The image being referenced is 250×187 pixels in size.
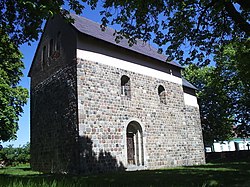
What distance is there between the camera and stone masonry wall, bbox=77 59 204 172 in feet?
43.5

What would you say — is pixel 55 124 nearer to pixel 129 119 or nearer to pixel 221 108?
pixel 129 119

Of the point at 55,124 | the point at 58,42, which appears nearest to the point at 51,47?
the point at 58,42

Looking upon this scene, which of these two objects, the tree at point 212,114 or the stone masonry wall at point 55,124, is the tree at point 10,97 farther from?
the tree at point 212,114

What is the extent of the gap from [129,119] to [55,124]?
174 inches

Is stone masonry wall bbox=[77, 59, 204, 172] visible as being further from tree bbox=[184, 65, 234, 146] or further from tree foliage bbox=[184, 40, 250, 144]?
tree bbox=[184, 65, 234, 146]

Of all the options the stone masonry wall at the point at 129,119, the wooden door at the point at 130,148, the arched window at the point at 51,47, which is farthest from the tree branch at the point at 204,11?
the arched window at the point at 51,47

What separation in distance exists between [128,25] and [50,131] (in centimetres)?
869

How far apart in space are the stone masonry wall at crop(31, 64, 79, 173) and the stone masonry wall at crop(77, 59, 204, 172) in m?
0.67

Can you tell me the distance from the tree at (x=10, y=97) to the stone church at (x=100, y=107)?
2.64m

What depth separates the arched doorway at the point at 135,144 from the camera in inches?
611

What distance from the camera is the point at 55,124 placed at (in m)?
14.9

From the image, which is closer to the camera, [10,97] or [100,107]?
[100,107]

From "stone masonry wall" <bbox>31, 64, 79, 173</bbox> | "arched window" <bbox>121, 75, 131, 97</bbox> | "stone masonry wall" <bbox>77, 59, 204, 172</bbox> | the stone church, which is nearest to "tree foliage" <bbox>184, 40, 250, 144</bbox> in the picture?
"stone masonry wall" <bbox>77, 59, 204, 172</bbox>

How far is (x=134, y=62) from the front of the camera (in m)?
16.8
